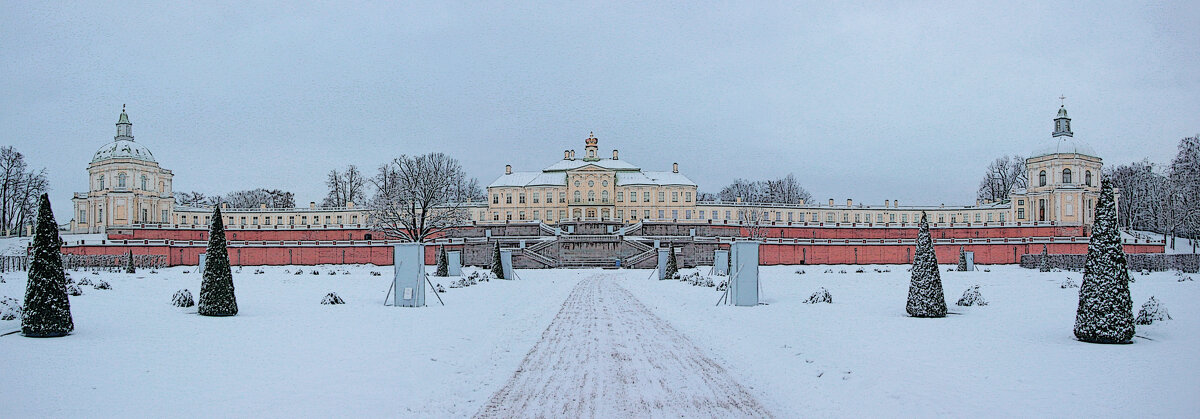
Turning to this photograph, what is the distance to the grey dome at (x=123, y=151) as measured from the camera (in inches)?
3167

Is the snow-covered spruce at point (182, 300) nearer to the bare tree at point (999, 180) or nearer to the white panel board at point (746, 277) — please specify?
the white panel board at point (746, 277)

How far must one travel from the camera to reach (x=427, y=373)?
1102 centimetres

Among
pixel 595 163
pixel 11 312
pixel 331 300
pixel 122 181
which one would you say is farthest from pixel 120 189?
pixel 11 312

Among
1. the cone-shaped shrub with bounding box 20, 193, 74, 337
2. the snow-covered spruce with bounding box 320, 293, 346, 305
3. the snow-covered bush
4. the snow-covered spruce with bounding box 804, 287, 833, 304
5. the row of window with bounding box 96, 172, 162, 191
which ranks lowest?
the snow-covered spruce with bounding box 804, 287, 833, 304

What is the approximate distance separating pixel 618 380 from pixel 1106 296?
8.44 m

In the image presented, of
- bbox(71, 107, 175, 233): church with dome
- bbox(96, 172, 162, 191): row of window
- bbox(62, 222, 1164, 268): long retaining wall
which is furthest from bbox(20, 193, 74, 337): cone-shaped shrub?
bbox(96, 172, 162, 191): row of window

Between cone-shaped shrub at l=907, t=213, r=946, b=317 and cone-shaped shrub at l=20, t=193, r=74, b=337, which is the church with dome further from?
cone-shaped shrub at l=907, t=213, r=946, b=317

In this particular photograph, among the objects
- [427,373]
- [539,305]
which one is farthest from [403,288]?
[427,373]

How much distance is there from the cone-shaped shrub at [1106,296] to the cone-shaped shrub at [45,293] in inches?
643

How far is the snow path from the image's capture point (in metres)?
8.58

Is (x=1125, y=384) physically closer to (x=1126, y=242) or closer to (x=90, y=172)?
(x=1126, y=242)

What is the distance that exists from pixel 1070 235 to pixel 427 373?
8198 cm

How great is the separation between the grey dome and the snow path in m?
81.1

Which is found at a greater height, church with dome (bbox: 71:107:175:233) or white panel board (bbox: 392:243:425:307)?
church with dome (bbox: 71:107:175:233)
